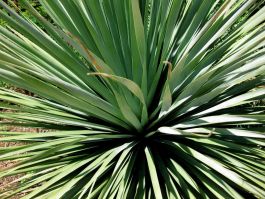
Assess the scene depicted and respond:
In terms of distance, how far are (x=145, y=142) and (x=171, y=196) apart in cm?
35

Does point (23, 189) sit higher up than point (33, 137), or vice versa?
point (33, 137)

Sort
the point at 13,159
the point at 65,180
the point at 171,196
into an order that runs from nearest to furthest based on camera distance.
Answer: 1. the point at 171,196
2. the point at 65,180
3. the point at 13,159

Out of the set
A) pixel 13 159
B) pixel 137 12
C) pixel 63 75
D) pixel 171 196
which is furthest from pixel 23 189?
pixel 137 12

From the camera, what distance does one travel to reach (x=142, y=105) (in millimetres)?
1845

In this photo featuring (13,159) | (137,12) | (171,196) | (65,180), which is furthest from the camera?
(13,159)

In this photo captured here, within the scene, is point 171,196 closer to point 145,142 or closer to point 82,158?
point 145,142

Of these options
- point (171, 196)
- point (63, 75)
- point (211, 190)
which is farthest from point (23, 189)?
point (211, 190)

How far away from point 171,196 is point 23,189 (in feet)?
2.39

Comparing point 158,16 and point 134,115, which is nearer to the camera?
point 134,115

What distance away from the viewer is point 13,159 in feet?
6.65

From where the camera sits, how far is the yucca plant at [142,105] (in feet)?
5.52

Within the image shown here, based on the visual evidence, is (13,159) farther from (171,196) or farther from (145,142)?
(171,196)

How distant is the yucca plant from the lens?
1.68 metres

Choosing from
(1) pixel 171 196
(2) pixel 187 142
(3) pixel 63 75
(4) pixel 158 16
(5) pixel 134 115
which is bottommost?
(1) pixel 171 196
